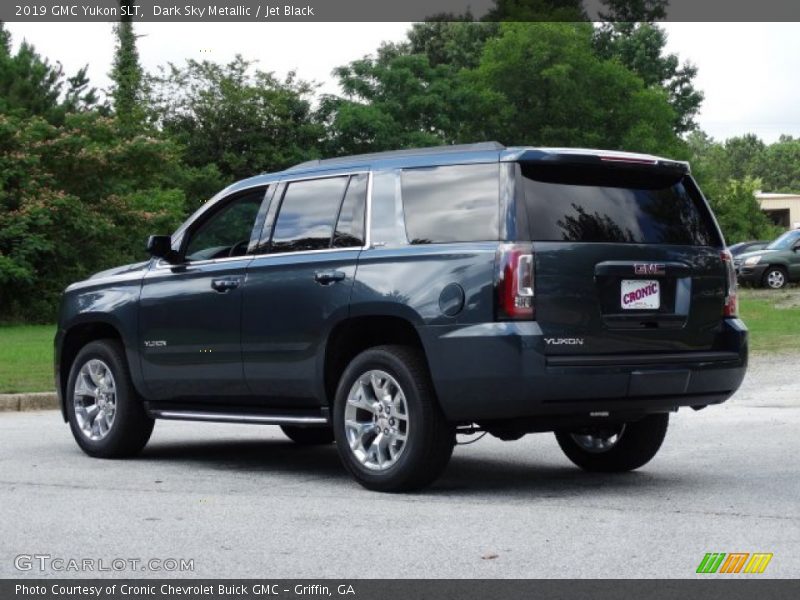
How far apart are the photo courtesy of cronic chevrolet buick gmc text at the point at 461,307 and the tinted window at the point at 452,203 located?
0.5 inches

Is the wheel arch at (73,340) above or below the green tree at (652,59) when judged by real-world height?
below

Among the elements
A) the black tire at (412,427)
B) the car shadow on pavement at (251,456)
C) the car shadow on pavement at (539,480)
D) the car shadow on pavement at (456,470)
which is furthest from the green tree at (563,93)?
the black tire at (412,427)

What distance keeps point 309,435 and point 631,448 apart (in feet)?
9.43

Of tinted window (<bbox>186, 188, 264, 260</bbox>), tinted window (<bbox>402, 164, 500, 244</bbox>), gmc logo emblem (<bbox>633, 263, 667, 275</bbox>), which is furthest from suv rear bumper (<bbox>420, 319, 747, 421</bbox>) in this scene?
tinted window (<bbox>186, 188, 264, 260</bbox>)

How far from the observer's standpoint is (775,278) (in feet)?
140

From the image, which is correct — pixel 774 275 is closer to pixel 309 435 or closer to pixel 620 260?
pixel 309 435

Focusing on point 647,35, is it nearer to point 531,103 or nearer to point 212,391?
point 531,103

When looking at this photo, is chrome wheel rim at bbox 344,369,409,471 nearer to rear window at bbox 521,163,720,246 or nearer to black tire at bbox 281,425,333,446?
rear window at bbox 521,163,720,246

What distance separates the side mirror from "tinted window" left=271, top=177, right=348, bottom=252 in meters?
1.01

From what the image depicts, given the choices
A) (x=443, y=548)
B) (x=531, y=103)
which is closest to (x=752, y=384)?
(x=443, y=548)

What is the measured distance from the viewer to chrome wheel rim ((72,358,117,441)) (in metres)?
10.6

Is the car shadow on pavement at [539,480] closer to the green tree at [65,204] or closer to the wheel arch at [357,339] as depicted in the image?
the wheel arch at [357,339]

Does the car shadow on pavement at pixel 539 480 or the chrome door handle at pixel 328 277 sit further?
the chrome door handle at pixel 328 277

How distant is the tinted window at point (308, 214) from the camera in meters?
9.20
